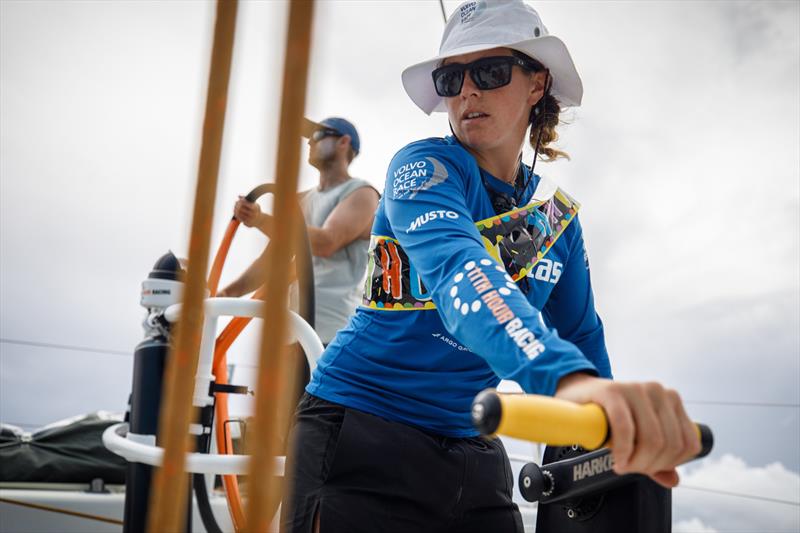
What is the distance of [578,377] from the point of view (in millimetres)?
645

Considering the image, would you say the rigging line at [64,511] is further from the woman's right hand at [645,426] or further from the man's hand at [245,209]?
the woman's right hand at [645,426]

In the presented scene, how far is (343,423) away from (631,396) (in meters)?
0.56

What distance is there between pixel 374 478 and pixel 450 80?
626 millimetres

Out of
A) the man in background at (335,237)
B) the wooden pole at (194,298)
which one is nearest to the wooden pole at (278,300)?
the wooden pole at (194,298)

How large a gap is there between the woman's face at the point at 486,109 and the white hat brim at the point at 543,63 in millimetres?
35

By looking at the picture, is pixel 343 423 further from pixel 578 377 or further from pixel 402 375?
pixel 578 377

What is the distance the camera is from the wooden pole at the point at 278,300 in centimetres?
36

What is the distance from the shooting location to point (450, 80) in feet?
3.97

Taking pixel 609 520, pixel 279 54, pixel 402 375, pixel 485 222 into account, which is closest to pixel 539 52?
pixel 485 222

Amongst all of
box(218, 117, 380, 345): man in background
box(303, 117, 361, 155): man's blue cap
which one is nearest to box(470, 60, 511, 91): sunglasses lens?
box(218, 117, 380, 345): man in background

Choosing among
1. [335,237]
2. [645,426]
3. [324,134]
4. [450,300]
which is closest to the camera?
[645,426]

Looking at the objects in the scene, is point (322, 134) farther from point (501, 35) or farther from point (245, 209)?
point (501, 35)

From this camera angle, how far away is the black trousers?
104 centimetres

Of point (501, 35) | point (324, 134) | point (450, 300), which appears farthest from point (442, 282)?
point (324, 134)
